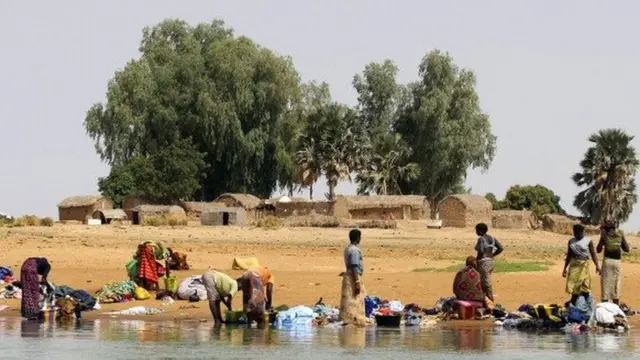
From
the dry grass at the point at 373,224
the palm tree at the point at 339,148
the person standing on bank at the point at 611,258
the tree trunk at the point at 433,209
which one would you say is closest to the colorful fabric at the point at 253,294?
the person standing on bank at the point at 611,258

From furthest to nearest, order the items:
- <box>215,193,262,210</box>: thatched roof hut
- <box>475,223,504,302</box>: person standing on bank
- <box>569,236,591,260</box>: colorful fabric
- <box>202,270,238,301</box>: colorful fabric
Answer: <box>215,193,262,210</box>: thatched roof hut
<box>475,223,504,302</box>: person standing on bank
<box>202,270,238,301</box>: colorful fabric
<box>569,236,591,260</box>: colorful fabric

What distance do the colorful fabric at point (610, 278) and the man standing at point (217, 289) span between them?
5.98m

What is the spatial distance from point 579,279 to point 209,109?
5485 centimetres

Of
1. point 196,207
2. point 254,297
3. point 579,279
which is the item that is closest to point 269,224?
point 196,207

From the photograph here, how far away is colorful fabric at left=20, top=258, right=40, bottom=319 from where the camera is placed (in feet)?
79.6

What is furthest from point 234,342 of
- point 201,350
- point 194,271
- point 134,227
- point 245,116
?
point 245,116

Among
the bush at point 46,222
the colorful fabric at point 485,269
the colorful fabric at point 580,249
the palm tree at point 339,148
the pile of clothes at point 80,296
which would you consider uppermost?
the palm tree at point 339,148

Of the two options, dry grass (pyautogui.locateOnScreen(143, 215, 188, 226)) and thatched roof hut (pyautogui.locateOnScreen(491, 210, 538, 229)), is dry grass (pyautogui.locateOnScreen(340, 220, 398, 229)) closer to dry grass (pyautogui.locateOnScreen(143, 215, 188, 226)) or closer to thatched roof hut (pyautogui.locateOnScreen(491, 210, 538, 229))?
thatched roof hut (pyautogui.locateOnScreen(491, 210, 538, 229))

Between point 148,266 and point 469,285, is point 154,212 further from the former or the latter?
point 469,285

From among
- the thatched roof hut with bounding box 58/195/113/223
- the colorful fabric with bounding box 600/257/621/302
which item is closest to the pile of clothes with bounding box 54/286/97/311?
the colorful fabric with bounding box 600/257/621/302

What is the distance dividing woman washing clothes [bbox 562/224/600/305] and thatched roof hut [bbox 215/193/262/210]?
48867mm

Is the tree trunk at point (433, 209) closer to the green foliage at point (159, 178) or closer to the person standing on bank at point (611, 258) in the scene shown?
the green foliage at point (159, 178)

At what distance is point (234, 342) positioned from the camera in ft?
69.3

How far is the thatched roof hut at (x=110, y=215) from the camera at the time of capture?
70312 millimetres
